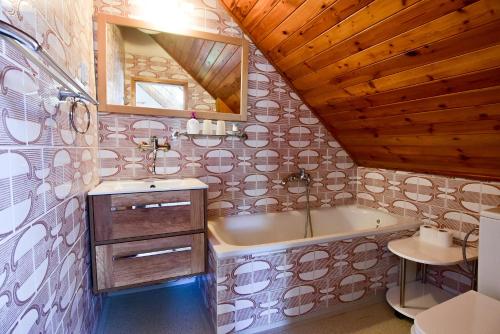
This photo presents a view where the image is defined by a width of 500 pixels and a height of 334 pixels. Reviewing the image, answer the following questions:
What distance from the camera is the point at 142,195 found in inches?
62.4

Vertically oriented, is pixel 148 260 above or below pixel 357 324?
above

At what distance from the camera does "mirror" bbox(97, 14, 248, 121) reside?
1.89m

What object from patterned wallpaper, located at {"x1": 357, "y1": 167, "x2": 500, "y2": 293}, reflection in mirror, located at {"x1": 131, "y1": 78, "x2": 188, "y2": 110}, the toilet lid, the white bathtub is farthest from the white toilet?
reflection in mirror, located at {"x1": 131, "y1": 78, "x2": 188, "y2": 110}

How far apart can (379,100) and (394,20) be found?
2.02 ft

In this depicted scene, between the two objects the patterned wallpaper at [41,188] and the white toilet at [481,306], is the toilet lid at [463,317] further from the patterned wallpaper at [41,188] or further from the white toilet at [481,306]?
→ the patterned wallpaper at [41,188]

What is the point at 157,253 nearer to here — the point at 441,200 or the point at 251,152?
the point at 251,152

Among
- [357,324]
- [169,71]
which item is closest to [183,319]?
[357,324]

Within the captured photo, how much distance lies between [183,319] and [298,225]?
1.33 meters

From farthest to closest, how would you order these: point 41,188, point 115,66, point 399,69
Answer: point 115,66
point 399,69
point 41,188

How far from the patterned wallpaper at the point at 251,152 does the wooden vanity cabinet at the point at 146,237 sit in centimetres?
51

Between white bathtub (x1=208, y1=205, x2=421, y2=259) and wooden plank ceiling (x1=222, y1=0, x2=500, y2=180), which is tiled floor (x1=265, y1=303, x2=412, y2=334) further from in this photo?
wooden plank ceiling (x1=222, y1=0, x2=500, y2=180)

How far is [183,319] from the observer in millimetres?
1821

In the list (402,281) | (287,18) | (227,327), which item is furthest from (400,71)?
(227,327)

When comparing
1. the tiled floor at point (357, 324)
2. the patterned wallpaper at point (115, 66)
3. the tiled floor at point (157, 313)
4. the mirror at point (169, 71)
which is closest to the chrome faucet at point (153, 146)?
the mirror at point (169, 71)
